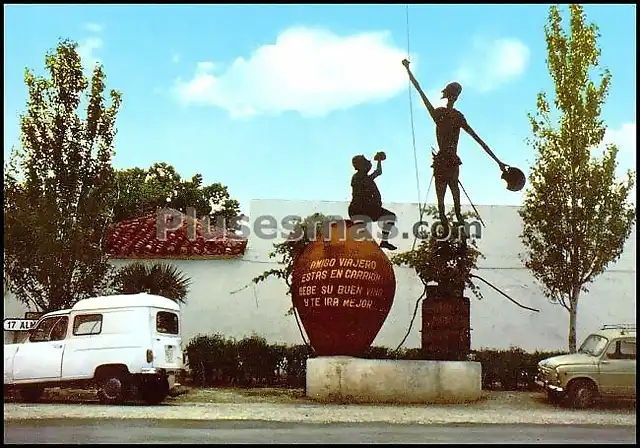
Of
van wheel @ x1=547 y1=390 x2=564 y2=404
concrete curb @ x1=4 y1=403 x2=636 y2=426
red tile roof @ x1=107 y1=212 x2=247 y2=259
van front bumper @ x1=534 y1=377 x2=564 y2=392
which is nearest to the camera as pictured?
concrete curb @ x1=4 y1=403 x2=636 y2=426

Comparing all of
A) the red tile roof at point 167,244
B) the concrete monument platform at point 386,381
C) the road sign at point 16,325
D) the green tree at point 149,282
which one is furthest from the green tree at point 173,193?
the concrete monument platform at point 386,381

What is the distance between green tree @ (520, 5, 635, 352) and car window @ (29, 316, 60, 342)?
11.0 m

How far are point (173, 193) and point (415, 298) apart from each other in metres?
21.2

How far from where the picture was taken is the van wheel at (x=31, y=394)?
15328 mm

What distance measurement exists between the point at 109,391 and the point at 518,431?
7189 millimetres

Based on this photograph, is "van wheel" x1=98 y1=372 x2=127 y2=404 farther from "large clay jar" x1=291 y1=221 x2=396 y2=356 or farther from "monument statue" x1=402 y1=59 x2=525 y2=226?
"monument statue" x1=402 y1=59 x2=525 y2=226

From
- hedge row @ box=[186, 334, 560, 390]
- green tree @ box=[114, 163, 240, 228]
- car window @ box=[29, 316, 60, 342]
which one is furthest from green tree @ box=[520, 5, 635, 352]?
green tree @ box=[114, 163, 240, 228]

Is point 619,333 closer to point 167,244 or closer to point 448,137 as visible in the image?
point 448,137

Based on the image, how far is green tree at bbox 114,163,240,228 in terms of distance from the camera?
125 feet

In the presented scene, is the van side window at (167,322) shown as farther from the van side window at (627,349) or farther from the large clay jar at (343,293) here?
the van side window at (627,349)

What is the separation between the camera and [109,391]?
1473 centimetres

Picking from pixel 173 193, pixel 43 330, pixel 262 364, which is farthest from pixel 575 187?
pixel 173 193

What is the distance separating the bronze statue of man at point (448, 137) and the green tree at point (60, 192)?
22.5ft

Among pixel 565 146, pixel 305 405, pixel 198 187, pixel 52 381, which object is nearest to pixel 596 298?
pixel 565 146
